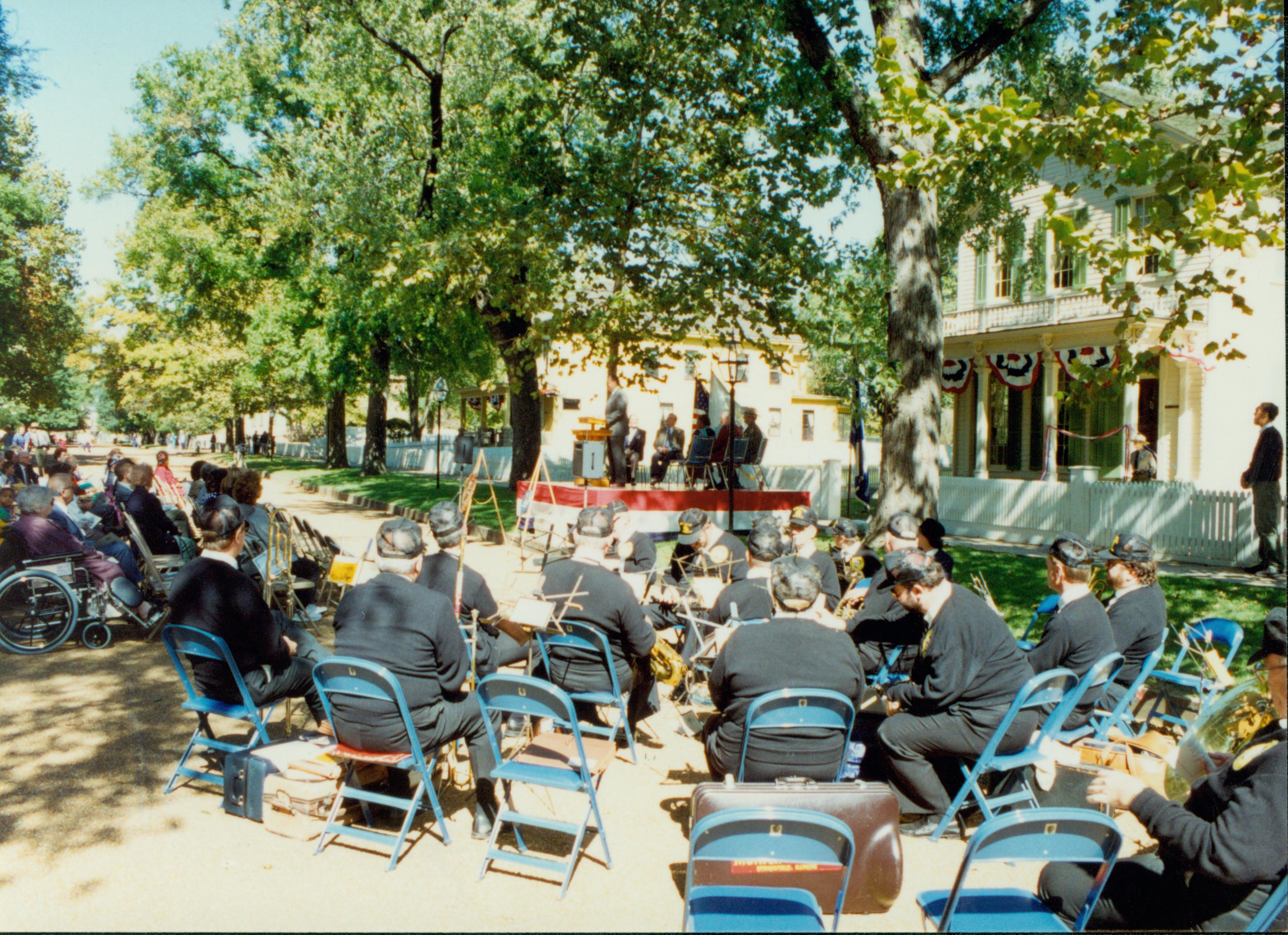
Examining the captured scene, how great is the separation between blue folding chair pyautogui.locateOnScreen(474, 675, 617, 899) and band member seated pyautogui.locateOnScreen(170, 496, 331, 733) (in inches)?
42.0

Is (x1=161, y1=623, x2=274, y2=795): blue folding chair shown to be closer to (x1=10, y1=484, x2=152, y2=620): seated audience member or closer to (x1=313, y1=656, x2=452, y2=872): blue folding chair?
(x1=313, y1=656, x2=452, y2=872): blue folding chair

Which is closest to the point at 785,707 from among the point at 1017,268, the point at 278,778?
the point at 278,778

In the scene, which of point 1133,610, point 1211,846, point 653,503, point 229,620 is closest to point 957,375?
point 653,503

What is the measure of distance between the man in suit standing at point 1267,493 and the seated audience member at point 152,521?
38.5 feet

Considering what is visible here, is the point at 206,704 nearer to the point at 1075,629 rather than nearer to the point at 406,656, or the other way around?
the point at 406,656

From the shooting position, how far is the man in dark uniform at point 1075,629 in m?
4.88

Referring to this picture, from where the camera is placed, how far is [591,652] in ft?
16.8

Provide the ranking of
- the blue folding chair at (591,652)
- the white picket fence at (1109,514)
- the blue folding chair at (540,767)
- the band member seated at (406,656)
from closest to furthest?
the blue folding chair at (540,767) < the band member seated at (406,656) < the blue folding chair at (591,652) < the white picket fence at (1109,514)

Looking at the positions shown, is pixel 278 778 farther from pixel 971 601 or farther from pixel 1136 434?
pixel 1136 434

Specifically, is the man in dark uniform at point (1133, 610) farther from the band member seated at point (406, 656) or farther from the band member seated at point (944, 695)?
the band member seated at point (406, 656)

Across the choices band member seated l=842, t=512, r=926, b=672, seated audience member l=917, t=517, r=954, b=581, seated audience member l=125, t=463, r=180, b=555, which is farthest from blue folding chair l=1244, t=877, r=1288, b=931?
seated audience member l=125, t=463, r=180, b=555

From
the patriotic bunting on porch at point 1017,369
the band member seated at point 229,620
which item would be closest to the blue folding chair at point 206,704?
the band member seated at point 229,620

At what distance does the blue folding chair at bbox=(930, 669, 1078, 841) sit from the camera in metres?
4.26

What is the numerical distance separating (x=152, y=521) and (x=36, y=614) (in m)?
1.49
